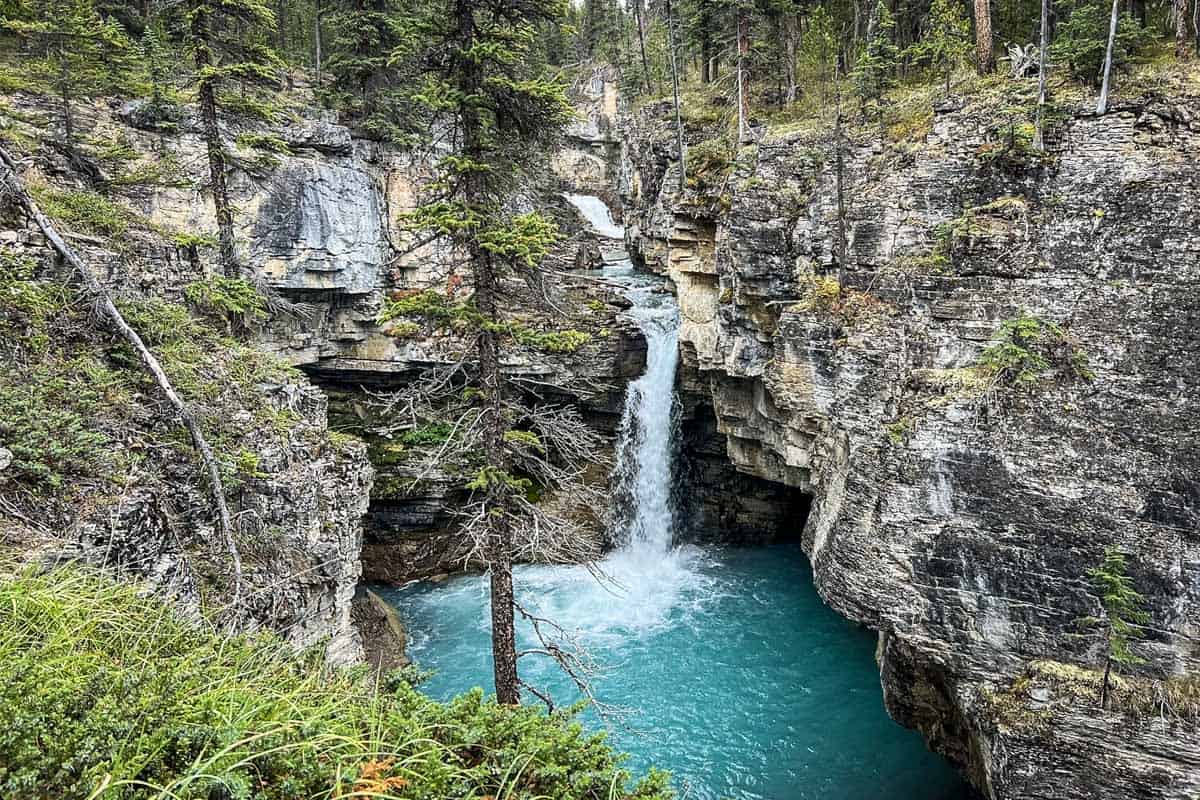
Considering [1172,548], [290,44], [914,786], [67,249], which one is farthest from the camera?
[290,44]

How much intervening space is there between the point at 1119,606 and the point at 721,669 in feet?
30.5

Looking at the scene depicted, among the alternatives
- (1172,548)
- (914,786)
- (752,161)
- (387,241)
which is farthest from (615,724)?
(387,241)

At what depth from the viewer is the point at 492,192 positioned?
899cm

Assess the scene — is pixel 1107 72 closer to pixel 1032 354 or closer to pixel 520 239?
pixel 1032 354

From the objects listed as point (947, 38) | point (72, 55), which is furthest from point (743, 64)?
point (72, 55)

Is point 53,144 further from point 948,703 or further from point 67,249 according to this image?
point 948,703

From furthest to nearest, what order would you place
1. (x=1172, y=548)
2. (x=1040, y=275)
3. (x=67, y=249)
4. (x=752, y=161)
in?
(x=752, y=161) → (x=1040, y=275) → (x=1172, y=548) → (x=67, y=249)

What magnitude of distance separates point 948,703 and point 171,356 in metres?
14.7

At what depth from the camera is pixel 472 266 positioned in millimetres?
9000

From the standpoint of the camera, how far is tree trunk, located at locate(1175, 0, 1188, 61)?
13094 millimetres

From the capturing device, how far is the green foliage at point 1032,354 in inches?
425

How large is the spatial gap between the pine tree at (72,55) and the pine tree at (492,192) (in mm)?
14991

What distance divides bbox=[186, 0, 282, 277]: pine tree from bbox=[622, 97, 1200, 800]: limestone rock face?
39.8ft

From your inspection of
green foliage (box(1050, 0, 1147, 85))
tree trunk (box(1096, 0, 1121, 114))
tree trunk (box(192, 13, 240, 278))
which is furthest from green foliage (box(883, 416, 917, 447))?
tree trunk (box(192, 13, 240, 278))
